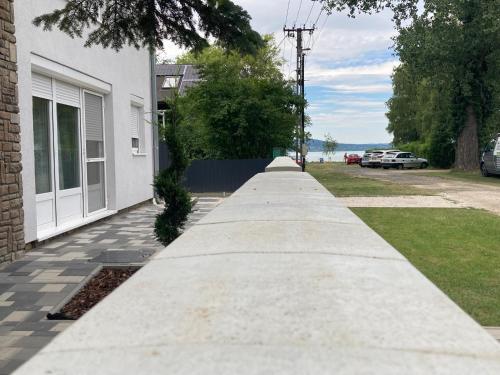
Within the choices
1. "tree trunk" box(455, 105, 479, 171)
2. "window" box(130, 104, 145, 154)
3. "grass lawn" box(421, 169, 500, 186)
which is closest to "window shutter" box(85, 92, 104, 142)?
"window" box(130, 104, 145, 154)

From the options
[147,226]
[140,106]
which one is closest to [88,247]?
[147,226]

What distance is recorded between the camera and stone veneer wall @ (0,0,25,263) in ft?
23.6

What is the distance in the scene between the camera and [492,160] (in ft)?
96.0

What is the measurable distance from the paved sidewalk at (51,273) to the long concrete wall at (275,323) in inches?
106

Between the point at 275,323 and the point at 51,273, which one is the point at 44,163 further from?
the point at 275,323

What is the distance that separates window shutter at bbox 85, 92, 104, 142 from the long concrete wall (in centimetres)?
992

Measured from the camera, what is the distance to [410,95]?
65.8 meters

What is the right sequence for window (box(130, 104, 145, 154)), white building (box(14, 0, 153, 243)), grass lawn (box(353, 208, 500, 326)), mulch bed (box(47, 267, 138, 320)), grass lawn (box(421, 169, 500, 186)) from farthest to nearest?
grass lawn (box(421, 169, 500, 186)) → window (box(130, 104, 145, 154)) → white building (box(14, 0, 153, 243)) → grass lawn (box(353, 208, 500, 326)) → mulch bed (box(47, 267, 138, 320))

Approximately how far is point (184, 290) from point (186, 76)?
43057 mm

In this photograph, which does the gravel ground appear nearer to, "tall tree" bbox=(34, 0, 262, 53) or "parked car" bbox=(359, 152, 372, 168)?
"tall tree" bbox=(34, 0, 262, 53)

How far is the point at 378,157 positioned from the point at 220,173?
92.3 ft

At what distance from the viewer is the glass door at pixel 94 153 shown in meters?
11.3

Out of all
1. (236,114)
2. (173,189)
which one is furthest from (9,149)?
(236,114)

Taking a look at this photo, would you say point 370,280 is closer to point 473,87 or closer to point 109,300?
point 109,300
